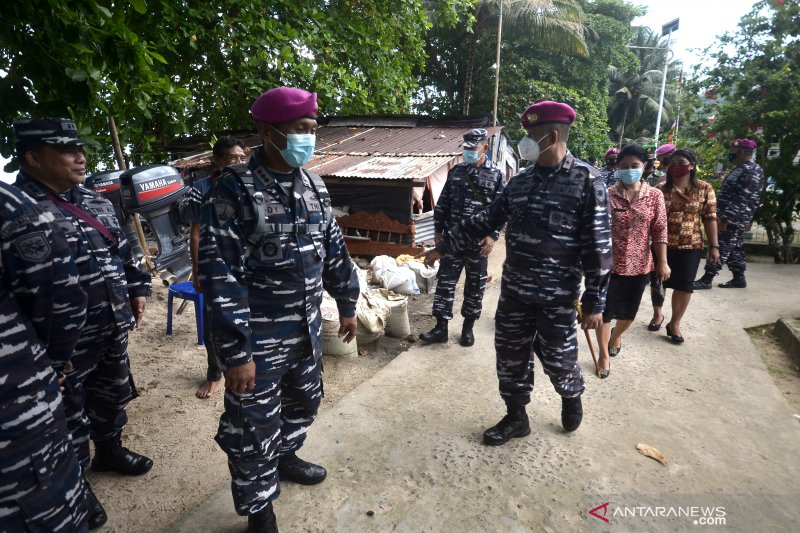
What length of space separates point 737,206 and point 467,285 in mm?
4413

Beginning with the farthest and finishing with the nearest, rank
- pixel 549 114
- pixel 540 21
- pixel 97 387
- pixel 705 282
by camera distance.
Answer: pixel 540 21, pixel 705 282, pixel 549 114, pixel 97 387

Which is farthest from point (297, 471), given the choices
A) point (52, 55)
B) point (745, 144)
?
point (745, 144)

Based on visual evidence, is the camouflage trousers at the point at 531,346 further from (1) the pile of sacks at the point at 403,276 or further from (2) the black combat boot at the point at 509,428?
(1) the pile of sacks at the point at 403,276

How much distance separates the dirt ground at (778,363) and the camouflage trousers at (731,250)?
5.06 ft

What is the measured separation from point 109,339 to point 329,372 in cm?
189

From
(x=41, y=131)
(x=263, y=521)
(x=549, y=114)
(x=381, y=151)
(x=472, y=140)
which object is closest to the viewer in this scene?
(x=41, y=131)

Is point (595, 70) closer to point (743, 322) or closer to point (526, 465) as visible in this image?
A: point (743, 322)

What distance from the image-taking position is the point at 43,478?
1.41 metres

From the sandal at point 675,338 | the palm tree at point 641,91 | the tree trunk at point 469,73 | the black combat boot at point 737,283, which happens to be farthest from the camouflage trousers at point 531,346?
the palm tree at point 641,91

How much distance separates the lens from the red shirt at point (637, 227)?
3.58m

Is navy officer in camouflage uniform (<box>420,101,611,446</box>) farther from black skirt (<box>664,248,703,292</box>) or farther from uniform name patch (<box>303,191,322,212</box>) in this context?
black skirt (<box>664,248,703,292</box>)

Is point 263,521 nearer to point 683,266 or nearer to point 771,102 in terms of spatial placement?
point 683,266

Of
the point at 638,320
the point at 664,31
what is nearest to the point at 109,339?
the point at 638,320

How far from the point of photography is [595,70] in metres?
20.3
